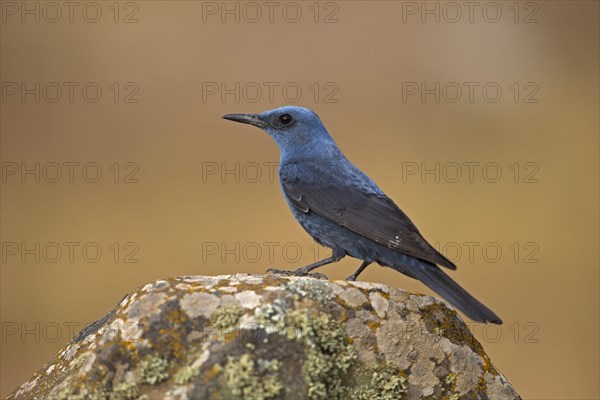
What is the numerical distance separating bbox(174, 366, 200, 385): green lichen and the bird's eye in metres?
3.12

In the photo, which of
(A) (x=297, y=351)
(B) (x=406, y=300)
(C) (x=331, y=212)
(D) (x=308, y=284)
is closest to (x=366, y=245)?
(C) (x=331, y=212)

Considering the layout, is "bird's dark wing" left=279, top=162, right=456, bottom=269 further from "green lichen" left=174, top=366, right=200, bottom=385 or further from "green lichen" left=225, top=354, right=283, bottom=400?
"green lichen" left=174, top=366, right=200, bottom=385

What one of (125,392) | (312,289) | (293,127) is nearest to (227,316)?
(312,289)

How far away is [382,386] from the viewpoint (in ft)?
14.0

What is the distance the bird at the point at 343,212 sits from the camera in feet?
16.6

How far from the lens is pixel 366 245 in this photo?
5.56m

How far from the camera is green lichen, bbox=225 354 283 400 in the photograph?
379 centimetres

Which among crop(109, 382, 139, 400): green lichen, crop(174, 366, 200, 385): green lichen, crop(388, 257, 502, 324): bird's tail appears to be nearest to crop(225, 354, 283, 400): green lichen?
crop(174, 366, 200, 385): green lichen

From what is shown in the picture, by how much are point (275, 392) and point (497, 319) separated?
1.57 meters

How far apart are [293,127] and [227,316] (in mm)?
2791

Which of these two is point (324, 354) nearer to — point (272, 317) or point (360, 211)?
point (272, 317)

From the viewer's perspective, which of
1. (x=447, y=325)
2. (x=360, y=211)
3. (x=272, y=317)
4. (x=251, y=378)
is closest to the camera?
(x=251, y=378)

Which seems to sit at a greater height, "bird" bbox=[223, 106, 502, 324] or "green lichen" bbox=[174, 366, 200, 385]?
"bird" bbox=[223, 106, 502, 324]

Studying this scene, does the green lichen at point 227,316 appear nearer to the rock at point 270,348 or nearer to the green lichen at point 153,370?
the rock at point 270,348
